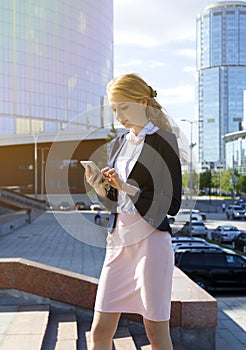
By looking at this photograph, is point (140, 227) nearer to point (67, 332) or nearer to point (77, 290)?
point (67, 332)

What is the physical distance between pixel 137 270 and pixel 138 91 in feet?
3.17

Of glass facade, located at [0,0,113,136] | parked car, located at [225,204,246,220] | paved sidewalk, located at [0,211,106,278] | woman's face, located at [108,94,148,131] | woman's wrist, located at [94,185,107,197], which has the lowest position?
parked car, located at [225,204,246,220]

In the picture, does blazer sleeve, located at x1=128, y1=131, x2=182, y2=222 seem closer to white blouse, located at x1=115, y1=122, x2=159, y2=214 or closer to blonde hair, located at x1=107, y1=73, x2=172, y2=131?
white blouse, located at x1=115, y1=122, x2=159, y2=214

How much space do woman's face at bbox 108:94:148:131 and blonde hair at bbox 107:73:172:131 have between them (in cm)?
3

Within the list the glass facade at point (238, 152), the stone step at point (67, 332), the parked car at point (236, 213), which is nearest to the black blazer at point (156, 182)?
the stone step at point (67, 332)

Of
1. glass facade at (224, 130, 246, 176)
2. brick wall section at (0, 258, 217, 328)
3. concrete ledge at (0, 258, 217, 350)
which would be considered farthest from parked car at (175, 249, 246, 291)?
glass facade at (224, 130, 246, 176)

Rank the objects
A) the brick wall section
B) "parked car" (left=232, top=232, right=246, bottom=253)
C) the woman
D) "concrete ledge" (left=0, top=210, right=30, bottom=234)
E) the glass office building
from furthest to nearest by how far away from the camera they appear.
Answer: the glass office building → "concrete ledge" (left=0, top=210, right=30, bottom=234) → "parked car" (left=232, top=232, right=246, bottom=253) → the brick wall section → the woman

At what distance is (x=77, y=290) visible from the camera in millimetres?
6047

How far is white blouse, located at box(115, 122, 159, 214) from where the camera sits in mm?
2713

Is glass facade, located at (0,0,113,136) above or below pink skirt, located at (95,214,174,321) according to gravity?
above

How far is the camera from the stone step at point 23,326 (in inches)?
193

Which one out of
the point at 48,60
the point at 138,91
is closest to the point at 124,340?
the point at 138,91

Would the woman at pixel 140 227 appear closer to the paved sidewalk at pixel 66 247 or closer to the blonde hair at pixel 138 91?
the blonde hair at pixel 138 91

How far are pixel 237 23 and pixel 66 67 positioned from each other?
91883 mm
